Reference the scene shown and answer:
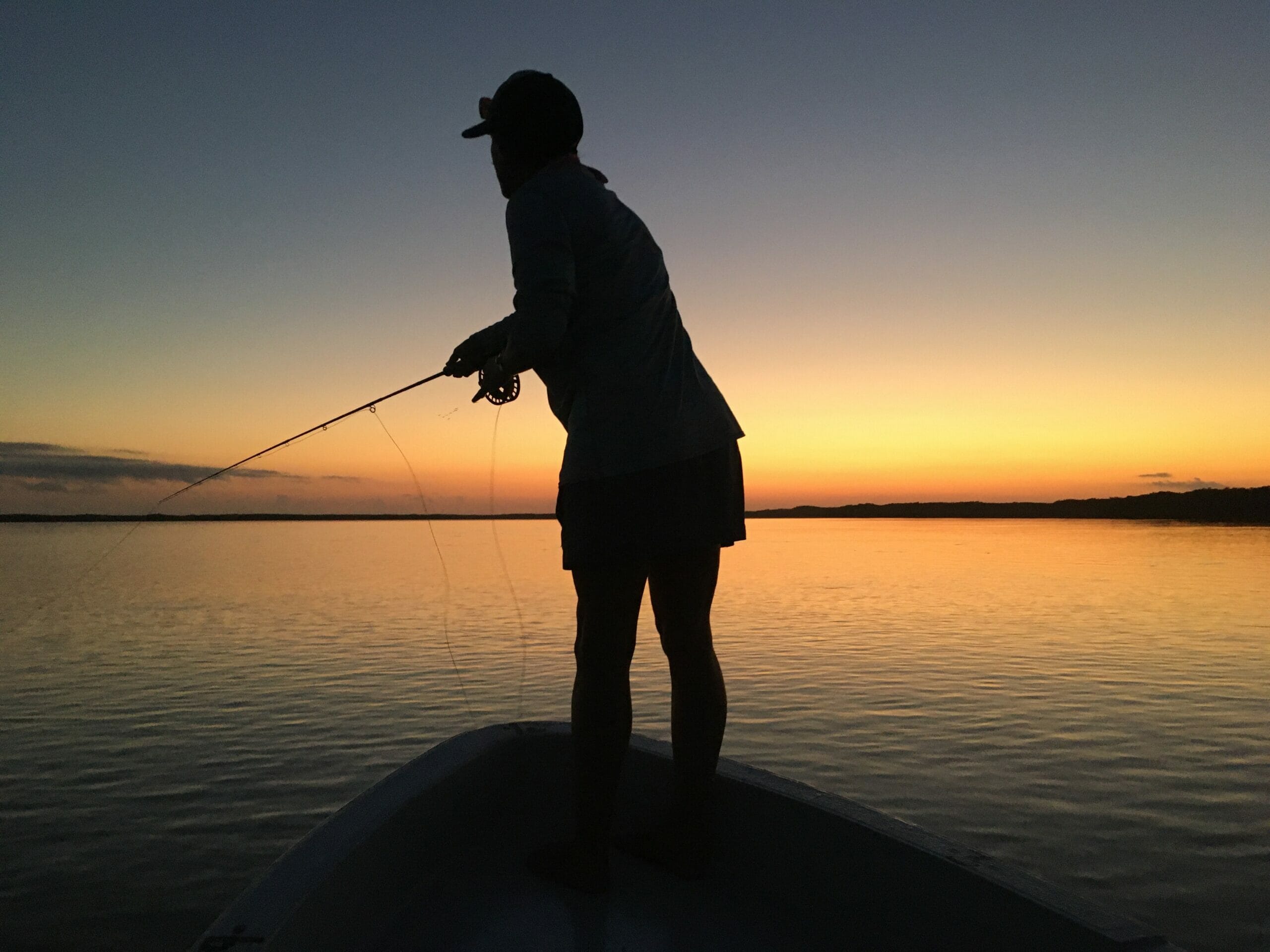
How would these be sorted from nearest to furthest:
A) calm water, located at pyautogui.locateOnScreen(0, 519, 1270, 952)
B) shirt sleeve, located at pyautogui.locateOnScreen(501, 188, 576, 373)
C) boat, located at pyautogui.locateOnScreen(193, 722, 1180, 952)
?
boat, located at pyautogui.locateOnScreen(193, 722, 1180, 952) < shirt sleeve, located at pyautogui.locateOnScreen(501, 188, 576, 373) < calm water, located at pyautogui.locateOnScreen(0, 519, 1270, 952)

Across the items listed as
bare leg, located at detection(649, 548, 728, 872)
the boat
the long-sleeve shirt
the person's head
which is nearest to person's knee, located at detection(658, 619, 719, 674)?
bare leg, located at detection(649, 548, 728, 872)

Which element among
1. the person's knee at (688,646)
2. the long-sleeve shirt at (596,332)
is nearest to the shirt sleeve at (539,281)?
the long-sleeve shirt at (596,332)

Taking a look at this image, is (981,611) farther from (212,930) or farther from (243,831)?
(212,930)

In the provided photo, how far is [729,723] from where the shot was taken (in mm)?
8070

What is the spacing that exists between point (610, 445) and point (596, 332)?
0.28 meters

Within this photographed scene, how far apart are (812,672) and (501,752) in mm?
8331

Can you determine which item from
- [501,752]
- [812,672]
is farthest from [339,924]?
[812,672]

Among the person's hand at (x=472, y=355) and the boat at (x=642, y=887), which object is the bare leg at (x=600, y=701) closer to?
the boat at (x=642, y=887)

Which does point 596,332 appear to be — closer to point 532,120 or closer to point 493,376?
point 493,376

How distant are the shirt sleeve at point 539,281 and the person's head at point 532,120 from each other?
0.21 m

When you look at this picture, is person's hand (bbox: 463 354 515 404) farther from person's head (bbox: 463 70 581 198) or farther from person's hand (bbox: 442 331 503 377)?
person's head (bbox: 463 70 581 198)

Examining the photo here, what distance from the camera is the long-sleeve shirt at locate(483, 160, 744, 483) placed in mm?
2059

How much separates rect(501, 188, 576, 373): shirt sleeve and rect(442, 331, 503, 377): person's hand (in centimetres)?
25

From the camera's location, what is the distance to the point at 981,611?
57.1 feet
